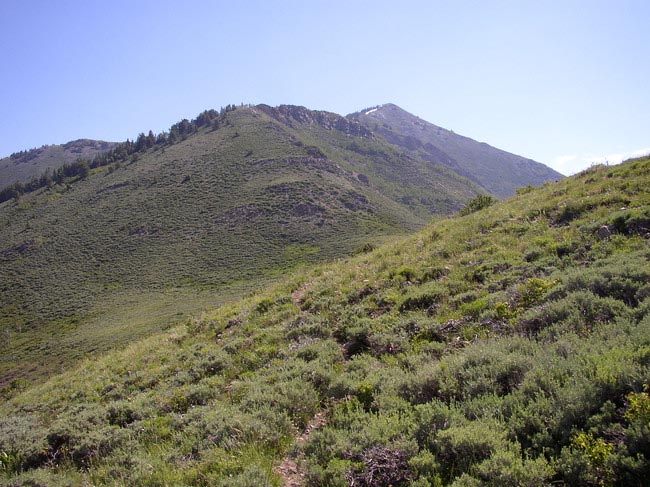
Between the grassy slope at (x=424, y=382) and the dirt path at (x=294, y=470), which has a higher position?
the grassy slope at (x=424, y=382)

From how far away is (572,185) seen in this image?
1288cm

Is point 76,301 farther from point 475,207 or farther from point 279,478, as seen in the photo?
point 279,478

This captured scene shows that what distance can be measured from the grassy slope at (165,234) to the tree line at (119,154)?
1182 centimetres

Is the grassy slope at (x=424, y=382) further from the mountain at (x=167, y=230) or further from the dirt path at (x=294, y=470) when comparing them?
the mountain at (x=167, y=230)

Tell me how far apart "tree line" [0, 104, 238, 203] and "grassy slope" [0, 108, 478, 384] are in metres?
11.8

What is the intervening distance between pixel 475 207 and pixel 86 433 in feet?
52.8

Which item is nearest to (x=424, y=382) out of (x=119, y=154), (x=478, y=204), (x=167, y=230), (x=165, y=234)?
(x=478, y=204)

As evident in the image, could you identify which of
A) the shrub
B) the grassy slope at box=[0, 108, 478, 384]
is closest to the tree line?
the grassy slope at box=[0, 108, 478, 384]

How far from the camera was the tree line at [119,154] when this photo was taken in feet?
373

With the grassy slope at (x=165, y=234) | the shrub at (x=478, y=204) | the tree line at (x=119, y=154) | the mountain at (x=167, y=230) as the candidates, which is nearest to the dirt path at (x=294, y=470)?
the shrub at (x=478, y=204)

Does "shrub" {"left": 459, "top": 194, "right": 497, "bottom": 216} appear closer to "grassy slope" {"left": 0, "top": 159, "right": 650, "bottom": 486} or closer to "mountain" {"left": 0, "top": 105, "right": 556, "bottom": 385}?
"mountain" {"left": 0, "top": 105, "right": 556, "bottom": 385}

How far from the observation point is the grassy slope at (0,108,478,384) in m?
47.4

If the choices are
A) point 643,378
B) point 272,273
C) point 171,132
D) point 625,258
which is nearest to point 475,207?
point 625,258

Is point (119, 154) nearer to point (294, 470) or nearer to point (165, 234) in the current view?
point (165, 234)
